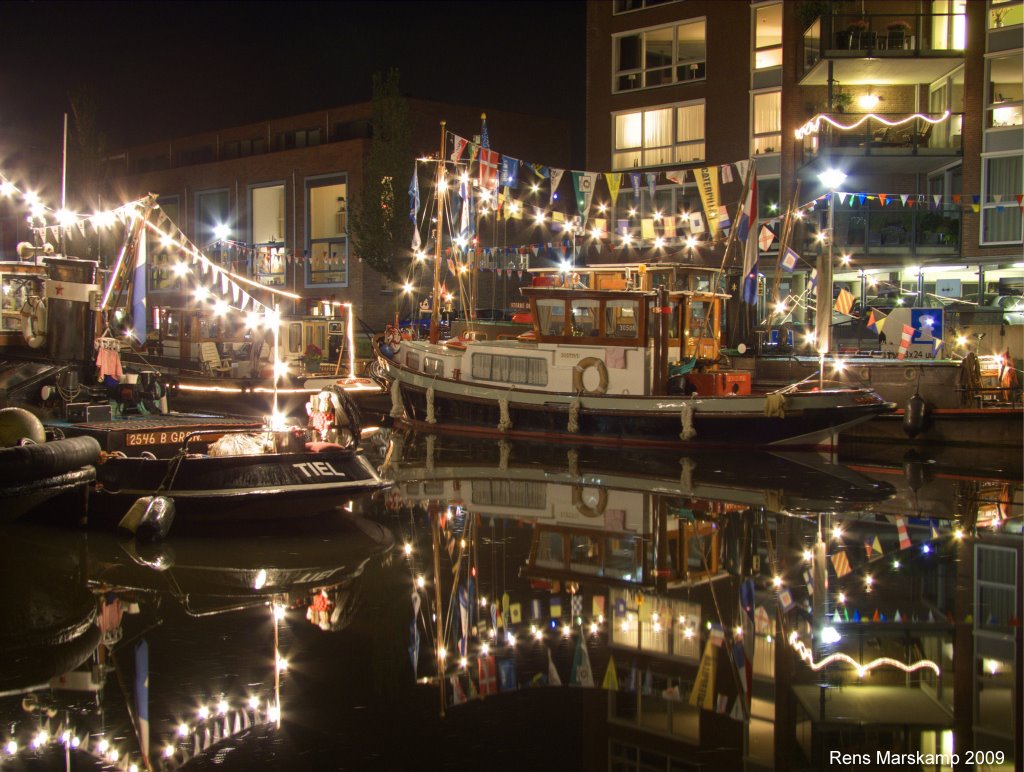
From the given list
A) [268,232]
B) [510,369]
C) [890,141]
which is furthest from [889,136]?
[268,232]

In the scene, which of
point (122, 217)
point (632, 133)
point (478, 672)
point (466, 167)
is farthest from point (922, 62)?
point (478, 672)

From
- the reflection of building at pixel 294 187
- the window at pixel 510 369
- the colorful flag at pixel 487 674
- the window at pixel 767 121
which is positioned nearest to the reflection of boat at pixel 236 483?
the colorful flag at pixel 487 674

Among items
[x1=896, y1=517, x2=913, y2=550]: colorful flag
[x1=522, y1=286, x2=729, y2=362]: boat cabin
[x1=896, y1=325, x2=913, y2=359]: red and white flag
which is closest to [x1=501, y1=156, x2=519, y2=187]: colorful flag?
[x1=522, y1=286, x2=729, y2=362]: boat cabin

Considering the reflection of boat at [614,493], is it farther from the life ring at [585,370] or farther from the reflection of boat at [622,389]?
the life ring at [585,370]

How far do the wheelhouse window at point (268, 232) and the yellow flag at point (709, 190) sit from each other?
80.5ft

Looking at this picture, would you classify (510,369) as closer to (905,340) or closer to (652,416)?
(652,416)

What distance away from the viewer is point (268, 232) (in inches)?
2018

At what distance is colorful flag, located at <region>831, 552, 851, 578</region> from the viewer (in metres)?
10.3

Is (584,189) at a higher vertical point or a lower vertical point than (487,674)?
higher

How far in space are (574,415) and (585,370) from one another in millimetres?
1155

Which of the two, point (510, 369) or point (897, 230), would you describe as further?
point (897, 230)

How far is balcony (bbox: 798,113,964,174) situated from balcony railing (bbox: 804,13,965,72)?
185 cm

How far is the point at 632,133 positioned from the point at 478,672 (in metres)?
29.7

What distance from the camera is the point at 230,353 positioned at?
34844 millimetres
